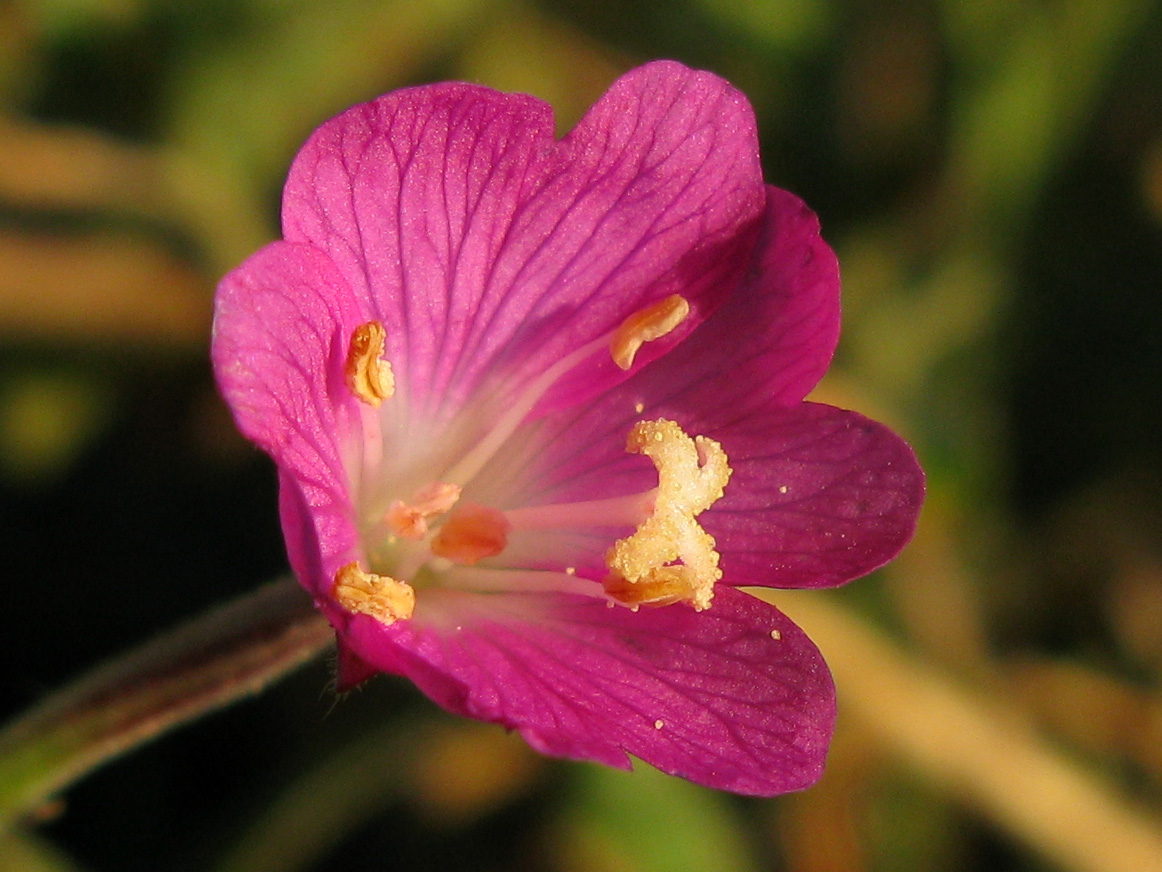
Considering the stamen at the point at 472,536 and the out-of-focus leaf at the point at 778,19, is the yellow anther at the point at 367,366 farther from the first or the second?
the out-of-focus leaf at the point at 778,19

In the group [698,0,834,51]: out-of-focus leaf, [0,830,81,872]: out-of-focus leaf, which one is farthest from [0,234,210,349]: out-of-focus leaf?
[698,0,834,51]: out-of-focus leaf

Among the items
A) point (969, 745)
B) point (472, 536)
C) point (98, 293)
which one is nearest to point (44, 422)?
point (98, 293)

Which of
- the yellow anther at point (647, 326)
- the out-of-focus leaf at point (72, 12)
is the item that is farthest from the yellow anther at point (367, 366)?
the out-of-focus leaf at point (72, 12)

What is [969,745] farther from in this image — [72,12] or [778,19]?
[72,12]

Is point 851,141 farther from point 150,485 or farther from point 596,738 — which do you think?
point 596,738

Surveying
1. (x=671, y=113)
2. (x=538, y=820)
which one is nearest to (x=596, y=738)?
(x=671, y=113)

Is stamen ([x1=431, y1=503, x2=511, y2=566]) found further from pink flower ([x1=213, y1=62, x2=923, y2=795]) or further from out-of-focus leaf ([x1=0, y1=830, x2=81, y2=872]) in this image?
out-of-focus leaf ([x1=0, y1=830, x2=81, y2=872])
